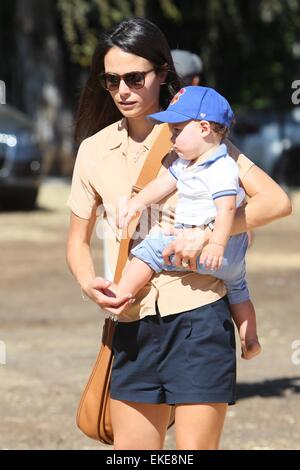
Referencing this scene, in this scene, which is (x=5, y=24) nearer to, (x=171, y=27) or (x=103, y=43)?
(x=171, y=27)

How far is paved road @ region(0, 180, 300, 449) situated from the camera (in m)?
6.37

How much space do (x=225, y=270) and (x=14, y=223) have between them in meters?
12.0

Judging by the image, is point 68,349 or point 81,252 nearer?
point 81,252

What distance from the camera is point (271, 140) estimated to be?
71.1 feet

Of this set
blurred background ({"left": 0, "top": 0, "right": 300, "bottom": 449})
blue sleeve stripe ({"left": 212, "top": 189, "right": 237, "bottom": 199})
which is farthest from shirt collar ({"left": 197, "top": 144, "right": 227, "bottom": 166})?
blurred background ({"left": 0, "top": 0, "right": 300, "bottom": 449})

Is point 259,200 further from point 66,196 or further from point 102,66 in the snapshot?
point 66,196

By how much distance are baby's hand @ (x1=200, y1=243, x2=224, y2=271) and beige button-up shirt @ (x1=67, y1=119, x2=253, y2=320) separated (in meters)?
0.20

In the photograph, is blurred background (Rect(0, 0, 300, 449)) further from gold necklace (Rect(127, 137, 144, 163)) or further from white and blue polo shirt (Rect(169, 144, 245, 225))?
white and blue polo shirt (Rect(169, 144, 245, 225))

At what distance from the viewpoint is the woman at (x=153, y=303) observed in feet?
12.9

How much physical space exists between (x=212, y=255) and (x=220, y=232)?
72 mm

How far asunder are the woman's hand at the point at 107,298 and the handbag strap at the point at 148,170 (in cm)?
9

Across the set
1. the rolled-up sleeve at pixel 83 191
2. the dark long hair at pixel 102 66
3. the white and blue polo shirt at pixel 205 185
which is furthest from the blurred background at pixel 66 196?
the white and blue polo shirt at pixel 205 185

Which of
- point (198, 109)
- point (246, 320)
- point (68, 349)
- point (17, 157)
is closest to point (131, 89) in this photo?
point (198, 109)

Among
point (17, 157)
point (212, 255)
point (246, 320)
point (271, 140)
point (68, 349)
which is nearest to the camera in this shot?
point (212, 255)
